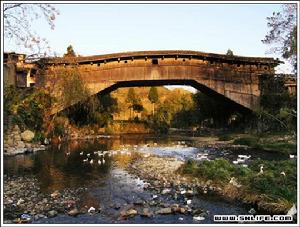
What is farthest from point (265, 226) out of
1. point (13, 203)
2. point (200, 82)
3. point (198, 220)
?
point (200, 82)

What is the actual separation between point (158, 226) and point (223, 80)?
28.3 metres

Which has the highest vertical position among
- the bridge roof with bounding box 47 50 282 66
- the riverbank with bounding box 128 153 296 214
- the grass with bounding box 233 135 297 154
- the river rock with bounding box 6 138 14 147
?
the bridge roof with bounding box 47 50 282 66

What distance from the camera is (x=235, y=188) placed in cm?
1123

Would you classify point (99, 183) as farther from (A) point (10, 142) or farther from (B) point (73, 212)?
(A) point (10, 142)

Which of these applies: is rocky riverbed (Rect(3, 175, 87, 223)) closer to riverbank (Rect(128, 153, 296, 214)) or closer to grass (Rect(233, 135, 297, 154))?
riverbank (Rect(128, 153, 296, 214))

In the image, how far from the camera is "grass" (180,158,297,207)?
9.44m

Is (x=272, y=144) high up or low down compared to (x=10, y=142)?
down

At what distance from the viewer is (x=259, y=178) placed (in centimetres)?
1095

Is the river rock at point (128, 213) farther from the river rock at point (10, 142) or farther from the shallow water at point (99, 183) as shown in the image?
the river rock at point (10, 142)

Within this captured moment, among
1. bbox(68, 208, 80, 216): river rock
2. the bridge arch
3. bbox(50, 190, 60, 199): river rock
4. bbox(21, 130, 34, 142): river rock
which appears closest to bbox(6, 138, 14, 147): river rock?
bbox(21, 130, 34, 142): river rock

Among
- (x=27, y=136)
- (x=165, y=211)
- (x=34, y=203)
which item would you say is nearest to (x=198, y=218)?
(x=165, y=211)

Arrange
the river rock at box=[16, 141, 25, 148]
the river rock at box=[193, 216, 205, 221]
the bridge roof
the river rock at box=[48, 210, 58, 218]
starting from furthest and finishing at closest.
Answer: the bridge roof < the river rock at box=[16, 141, 25, 148] < the river rock at box=[48, 210, 58, 218] < the river rock at box=[193, 216, 205, 221]

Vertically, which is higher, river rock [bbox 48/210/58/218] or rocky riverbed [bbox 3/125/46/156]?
rocky riverbed [bbox 3/125/46/156]

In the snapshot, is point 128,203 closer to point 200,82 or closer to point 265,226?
point 265,226
